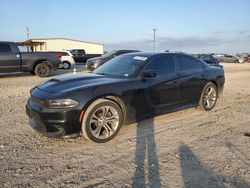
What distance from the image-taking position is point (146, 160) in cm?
402

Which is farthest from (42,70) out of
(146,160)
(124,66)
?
(146,160)

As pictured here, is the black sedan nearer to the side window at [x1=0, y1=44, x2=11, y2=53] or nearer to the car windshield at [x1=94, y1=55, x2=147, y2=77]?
the car windshield at [x1=94, y1=55, x2=147, y2=77]

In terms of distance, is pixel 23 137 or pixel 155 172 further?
pixel 23 137

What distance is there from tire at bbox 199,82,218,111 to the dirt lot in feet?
2.98

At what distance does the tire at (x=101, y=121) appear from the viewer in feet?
15.2

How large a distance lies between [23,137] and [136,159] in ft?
7.10

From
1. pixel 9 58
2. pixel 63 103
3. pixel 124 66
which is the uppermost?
pixel 9 58

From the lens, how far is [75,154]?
167 inches

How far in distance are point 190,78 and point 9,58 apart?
1013 cm

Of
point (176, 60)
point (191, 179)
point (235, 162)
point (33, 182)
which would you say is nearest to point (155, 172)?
point (191, 179)

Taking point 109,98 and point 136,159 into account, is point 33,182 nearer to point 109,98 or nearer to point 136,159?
point 136,159

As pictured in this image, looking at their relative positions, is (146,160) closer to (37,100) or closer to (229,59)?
(37,100)

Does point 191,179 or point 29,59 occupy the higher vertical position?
point 29,59

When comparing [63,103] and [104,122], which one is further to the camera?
[104,122]
